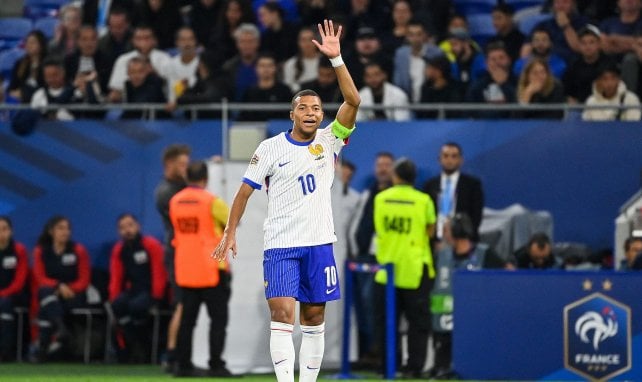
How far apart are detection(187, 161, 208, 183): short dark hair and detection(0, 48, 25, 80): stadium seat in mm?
6687

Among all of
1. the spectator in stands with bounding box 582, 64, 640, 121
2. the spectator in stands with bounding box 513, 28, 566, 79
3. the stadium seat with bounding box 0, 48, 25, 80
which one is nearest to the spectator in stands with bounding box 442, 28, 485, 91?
the spectator in stands with bounding box 513, 28, 566, 79

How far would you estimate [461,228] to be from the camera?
15656 millimetres

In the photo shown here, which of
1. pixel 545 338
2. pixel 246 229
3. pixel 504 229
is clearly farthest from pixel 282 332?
pixel 504 229

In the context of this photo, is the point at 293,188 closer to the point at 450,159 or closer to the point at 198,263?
the point at 198,263

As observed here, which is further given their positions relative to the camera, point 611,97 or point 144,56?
point 144,56

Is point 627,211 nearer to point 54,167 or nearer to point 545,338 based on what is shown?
point 545,338

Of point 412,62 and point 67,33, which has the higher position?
point 67,33

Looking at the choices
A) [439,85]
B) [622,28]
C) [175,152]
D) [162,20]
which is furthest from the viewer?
[162,20]

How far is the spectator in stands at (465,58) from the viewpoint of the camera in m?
18.5

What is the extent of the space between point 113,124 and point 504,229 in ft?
15.9

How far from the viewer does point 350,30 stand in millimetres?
19266

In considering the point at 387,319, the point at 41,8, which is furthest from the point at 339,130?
the point at 41,8

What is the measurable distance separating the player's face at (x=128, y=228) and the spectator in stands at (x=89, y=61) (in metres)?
2.15

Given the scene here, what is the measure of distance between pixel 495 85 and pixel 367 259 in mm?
2734
